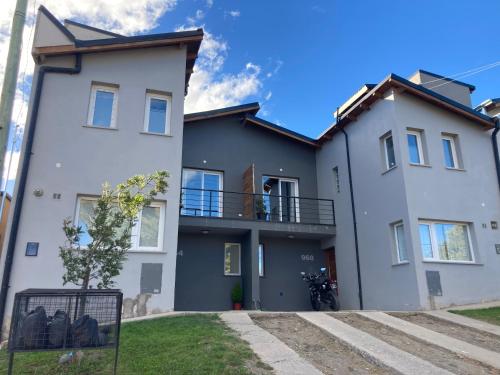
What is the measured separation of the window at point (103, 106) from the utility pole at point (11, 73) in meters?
6.17

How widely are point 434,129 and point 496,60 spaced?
335 cm

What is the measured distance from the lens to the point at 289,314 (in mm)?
8906

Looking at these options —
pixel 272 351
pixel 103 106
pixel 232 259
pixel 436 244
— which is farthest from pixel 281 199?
pixel 272 351

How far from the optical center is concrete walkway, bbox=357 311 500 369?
6.51m

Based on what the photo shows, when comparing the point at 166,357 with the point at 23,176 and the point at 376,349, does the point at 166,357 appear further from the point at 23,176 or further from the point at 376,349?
the point at 23,176

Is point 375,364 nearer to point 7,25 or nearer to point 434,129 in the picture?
point 7,25

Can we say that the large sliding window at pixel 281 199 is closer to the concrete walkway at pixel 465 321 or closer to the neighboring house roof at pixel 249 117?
the neighboring house roof at pixel 249 117

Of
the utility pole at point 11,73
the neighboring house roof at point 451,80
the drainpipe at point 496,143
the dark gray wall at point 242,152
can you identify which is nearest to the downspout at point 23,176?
the dark gray wall at point 242,152

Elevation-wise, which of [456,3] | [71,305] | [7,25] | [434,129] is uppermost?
[456,3]

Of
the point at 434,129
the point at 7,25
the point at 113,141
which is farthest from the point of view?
the point at 434,129

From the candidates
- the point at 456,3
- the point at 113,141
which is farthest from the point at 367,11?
the point at 113,141

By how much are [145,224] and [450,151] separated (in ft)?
32.2

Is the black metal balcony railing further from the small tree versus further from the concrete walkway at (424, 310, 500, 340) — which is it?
the small tree

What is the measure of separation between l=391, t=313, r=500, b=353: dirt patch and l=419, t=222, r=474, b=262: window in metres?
2.12
